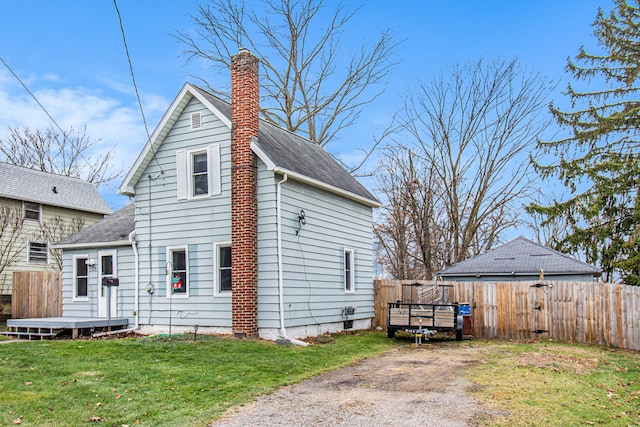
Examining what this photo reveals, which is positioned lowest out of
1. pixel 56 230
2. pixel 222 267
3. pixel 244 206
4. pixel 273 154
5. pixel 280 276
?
pixel 280 276

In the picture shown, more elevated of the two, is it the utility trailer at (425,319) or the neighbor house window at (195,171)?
the neighbor house window at (195,171)

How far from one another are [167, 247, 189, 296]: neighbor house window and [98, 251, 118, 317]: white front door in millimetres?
2478

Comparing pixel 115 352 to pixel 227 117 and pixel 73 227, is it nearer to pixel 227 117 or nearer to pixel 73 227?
pixel 227 117

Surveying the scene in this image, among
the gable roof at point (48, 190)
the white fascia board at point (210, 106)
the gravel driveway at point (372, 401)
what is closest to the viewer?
the gravel driveway at point (372, 401)

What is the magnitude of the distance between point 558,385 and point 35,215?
77.6 feet

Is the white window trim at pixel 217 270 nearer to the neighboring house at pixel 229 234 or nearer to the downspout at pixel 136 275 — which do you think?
the neighboring house at pixel 229 234

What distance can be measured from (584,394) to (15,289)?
20.4m

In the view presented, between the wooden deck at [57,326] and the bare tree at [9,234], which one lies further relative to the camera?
the bare tree at [9,234]

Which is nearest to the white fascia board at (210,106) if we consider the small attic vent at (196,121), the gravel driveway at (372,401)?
the small attic vent at (196,121)

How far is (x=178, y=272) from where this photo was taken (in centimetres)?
1510

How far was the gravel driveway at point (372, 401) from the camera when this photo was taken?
6.79 metres

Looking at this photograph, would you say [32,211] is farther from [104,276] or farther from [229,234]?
[229,234]

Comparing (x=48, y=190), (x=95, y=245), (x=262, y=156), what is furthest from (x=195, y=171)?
(x=48, y=190)

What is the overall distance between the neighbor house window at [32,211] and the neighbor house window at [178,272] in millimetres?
13300
